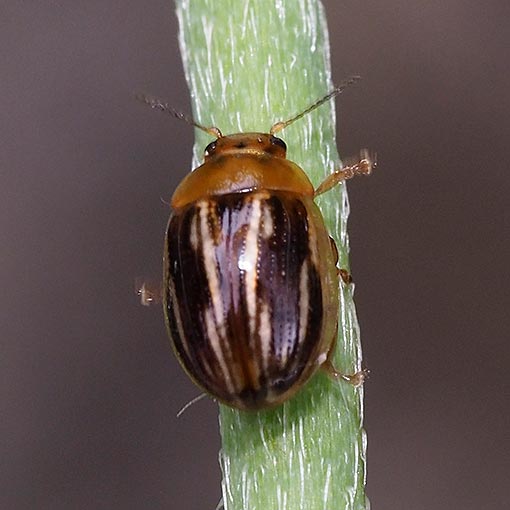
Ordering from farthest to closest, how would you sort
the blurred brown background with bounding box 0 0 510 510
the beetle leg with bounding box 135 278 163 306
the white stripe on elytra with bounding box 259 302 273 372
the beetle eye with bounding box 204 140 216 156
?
1. the blurred brown background with bounding box 0 0 510 510
2. the beetle leg with bounding box 135 278 163 306
3. the beetle eye with bounding box 204 140 216 156
4. the white stripe on elytra with bounding box 259 302 273 372

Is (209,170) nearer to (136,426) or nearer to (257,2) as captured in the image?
(257,2)

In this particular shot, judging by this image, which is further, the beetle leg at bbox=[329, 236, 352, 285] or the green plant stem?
the beetle leg at bbox=[329, 236, 352, 285]

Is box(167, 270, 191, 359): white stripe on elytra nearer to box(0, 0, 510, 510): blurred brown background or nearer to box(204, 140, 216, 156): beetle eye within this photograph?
box(204, 140, 216, 156): beetle eye

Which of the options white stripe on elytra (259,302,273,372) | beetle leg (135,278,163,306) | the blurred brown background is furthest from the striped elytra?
the blurred brown background

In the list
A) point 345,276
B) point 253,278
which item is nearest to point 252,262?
point 253,278

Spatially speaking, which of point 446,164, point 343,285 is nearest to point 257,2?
point 343,285

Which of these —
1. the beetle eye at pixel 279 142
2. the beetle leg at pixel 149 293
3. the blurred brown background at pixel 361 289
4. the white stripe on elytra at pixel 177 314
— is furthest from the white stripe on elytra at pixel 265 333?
the blurred brown background at pixel 361 289

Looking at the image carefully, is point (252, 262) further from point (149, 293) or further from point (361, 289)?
point (361, 289)
